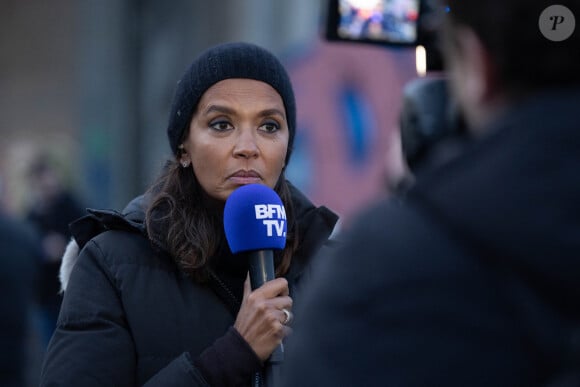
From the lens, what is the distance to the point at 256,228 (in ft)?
7.71

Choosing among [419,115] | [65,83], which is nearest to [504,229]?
[419,115]

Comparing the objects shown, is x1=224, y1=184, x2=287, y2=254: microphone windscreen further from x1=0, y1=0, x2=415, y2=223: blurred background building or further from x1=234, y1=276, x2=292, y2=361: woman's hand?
x1=0, y1=0, x2=415, y2=223: blurred background building

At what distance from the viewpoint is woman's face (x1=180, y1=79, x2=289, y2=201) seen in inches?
104

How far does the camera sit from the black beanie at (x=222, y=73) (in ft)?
8.87

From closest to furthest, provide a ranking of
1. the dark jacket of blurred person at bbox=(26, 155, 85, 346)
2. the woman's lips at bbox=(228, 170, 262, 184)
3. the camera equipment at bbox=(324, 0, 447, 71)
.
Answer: the woman's lips at bbox=(228, 170, 262, 184)
the camera equipment at bbox=(324, 0, 447, 71)
the dark jacket of blurred person at bbox=(26, 155, 85, 346)

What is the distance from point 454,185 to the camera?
4.33 feet

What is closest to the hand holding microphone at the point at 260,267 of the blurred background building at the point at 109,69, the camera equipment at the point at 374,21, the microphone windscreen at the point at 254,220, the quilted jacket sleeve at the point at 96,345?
the microphone windscreen at the point at 254,220

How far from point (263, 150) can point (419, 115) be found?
96cm

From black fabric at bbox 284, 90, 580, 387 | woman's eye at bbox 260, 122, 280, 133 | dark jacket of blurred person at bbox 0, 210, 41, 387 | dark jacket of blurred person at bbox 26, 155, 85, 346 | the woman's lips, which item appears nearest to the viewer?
black fabric at bbox 284, 90, 580, 387

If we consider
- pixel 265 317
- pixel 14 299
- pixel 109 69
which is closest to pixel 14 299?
pixel 14 299

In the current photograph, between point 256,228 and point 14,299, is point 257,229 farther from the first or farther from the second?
point 14,299

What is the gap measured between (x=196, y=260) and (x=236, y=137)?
1.15ft

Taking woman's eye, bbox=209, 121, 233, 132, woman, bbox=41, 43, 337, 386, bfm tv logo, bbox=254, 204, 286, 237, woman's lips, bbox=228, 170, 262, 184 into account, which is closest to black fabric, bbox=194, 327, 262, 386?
woman, bbox=41, 43, 337, 386

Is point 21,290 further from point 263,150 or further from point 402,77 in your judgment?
point 402,77
